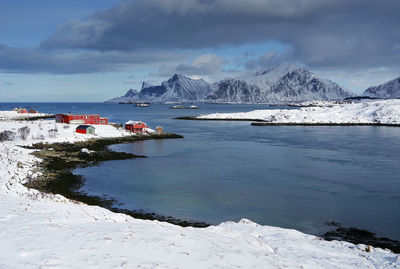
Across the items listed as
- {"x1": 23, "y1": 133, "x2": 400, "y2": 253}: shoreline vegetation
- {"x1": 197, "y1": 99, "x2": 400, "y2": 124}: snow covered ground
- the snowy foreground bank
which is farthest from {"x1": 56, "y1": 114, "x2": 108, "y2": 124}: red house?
{"x1": 197, "y1": 99, "x2": 400, "y2": 124}: snow covered ground

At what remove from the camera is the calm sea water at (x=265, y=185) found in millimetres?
23125

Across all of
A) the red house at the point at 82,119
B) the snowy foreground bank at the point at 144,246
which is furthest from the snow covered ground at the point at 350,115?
the snowy foreground bank at the point at 144,246

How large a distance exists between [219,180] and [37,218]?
2129 centimetres

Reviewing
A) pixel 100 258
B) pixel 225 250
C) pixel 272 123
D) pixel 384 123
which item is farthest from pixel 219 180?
pixel 384 123

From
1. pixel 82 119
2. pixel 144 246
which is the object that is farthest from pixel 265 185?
pixel 82 119

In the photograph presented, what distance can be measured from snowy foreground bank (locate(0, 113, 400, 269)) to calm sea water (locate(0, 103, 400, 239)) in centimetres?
617

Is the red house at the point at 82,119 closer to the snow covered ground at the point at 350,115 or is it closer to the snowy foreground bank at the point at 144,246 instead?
the snowy foreground bank at the point at 144,246

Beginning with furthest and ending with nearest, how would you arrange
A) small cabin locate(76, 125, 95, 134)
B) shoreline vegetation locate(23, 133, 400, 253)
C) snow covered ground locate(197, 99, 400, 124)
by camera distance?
1. snow covered ground locate(197, 99, 400, 124)
2. small cabin locate(76, 125, 95, 134)
3. shoreline vegetation locate(23, 133, 400, 253)

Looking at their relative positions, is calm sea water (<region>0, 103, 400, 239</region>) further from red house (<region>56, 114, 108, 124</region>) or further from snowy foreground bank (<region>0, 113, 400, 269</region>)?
red house (<region>56, 114, 108, 124</region>)

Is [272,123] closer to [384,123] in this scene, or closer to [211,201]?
[384,123]

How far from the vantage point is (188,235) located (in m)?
13.9

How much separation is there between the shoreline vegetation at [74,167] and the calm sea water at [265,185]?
1.07 m

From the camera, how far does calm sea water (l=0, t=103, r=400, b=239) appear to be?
23.1 meters

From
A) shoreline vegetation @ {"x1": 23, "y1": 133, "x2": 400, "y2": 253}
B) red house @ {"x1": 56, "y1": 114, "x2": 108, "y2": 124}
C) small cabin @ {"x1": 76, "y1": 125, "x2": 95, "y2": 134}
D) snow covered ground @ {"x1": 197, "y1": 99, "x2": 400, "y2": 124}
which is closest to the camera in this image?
shoreline vegetation @ {"x1": 23, "y1": 133, "x2": 400, "y2": 253}
